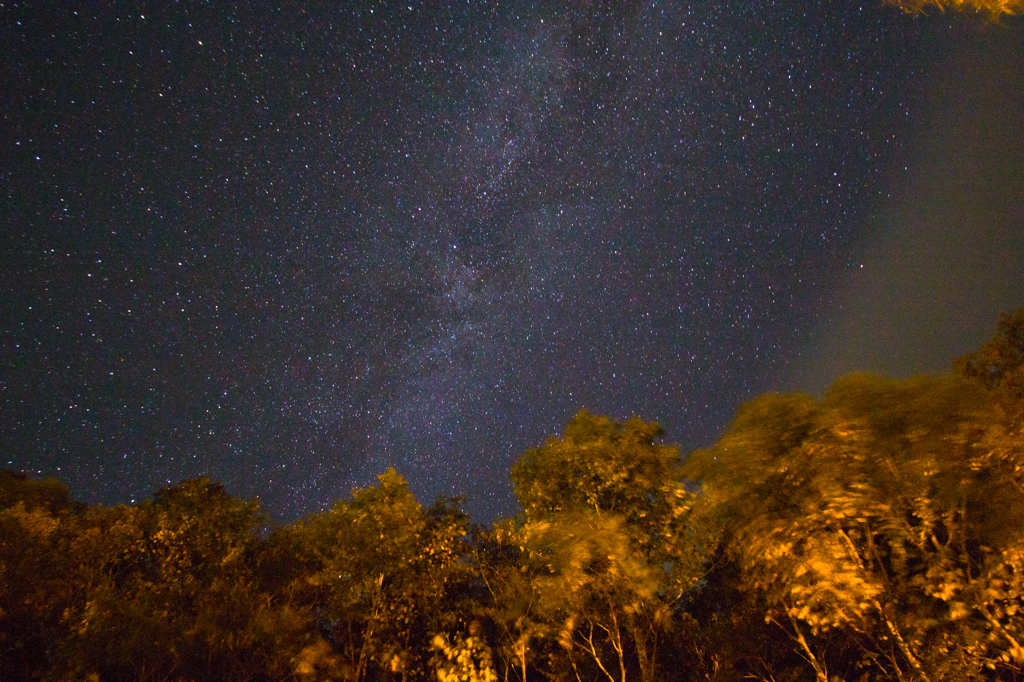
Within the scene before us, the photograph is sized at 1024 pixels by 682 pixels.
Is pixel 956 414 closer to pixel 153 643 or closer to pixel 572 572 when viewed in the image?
pixel 572 572

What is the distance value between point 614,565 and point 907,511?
535 cm

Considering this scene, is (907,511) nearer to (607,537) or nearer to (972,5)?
(607,537)

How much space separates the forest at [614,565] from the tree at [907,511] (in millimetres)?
40

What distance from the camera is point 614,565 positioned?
12.2 metres

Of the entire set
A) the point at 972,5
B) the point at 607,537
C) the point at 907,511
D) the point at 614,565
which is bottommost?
the point at 907,511

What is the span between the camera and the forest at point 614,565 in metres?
8.74

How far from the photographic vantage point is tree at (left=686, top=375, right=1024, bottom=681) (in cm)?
823

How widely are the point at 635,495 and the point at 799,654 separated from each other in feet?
18.5

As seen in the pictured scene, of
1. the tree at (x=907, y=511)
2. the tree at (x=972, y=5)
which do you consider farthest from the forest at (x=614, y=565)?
the tree at (x=972, y=5)

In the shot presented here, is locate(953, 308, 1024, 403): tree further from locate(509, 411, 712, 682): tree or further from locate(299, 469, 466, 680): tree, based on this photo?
locate(299, 469, 466, 680): tree

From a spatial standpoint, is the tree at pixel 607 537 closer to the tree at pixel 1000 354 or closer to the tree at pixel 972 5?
the tree at pixel 1000 354

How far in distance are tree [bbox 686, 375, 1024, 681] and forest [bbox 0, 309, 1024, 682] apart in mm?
40

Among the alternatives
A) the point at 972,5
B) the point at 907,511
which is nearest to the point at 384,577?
the point at 907,511

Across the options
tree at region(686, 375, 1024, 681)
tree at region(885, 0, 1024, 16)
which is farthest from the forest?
tree at region(885, 0, 1024, 16)
